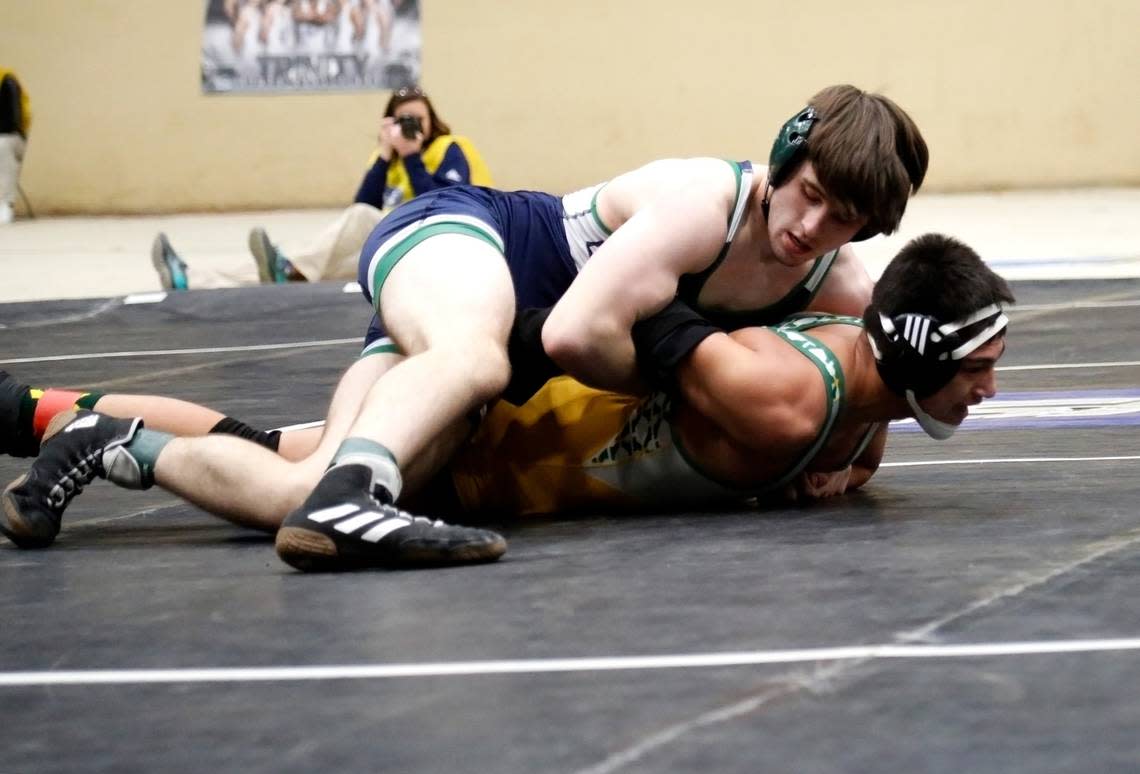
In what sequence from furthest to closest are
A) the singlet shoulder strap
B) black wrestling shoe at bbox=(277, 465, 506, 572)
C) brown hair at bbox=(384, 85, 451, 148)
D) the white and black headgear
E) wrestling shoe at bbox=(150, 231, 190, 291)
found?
brown hair at bbox=(384, 85, 451, 148) < wrestling shoe at bbox=(150, 231, 190, 291) < the singlet shoulder strap < the white and black headgear < black wrestling shoe at bbox=(277, 465, 506, 572)

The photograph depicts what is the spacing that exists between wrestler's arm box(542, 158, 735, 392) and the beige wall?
31.4 feet

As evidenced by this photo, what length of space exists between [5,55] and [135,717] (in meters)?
11.7

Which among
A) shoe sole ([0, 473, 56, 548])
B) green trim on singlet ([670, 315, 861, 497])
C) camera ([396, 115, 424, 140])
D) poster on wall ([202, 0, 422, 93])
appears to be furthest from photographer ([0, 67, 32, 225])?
green trim on singlet ([670, 315, 861, 497])

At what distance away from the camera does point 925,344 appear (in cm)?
287

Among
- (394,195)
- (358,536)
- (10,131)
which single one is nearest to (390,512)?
(358,536)

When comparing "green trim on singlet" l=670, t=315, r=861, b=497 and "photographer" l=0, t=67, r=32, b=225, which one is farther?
"photographer" l=0, t=67, r=32, b=225

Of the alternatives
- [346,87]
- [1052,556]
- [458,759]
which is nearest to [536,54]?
[346,87]

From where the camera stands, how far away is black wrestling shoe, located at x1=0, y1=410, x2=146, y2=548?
2906mm

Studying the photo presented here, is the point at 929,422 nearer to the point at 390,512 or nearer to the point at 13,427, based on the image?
the point at 390,512

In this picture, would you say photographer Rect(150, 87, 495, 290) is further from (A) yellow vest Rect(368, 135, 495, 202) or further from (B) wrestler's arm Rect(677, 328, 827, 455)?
(B) wrestler's arm Rect(677, 328, 827, 455)


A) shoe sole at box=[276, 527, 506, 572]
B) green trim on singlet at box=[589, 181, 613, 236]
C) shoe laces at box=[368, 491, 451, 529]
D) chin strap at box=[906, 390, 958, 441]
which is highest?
green trim on singlet at box=[589, 181, 613, 236]

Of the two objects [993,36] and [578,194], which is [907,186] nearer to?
[578,194]

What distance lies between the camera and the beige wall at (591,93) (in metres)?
12.6

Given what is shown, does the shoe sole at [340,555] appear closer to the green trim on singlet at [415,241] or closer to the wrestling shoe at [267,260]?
the green trim on singlet at [415,241]
